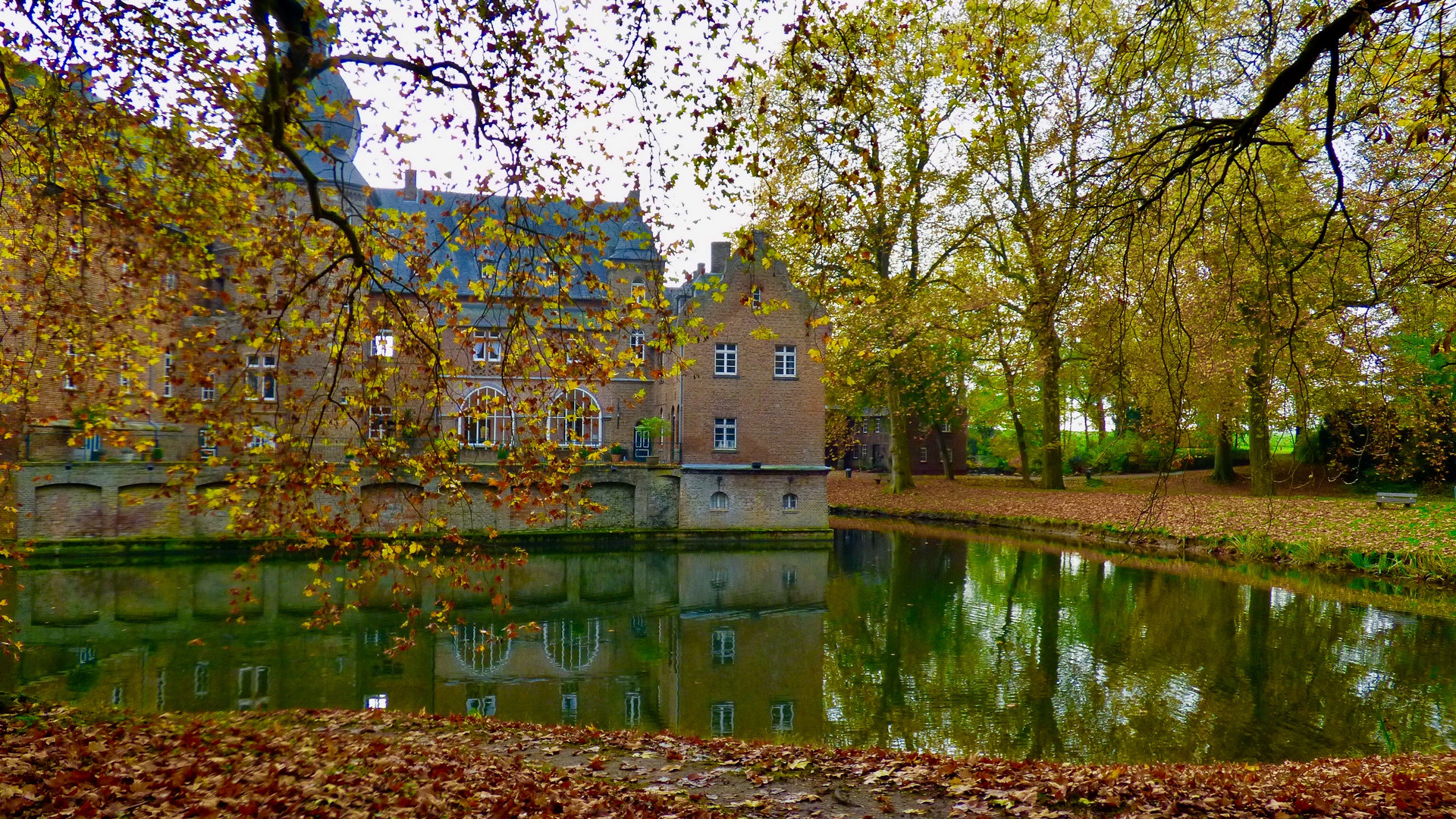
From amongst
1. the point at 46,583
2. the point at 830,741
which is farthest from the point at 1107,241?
the point at 46,583

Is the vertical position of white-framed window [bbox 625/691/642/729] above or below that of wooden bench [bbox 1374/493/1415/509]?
below

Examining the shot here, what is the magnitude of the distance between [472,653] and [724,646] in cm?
336

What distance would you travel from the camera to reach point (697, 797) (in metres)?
4.75

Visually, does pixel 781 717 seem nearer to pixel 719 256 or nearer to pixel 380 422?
pixel 380 422

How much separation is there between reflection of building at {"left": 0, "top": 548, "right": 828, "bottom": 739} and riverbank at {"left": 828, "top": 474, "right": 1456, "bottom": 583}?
5.10 metres

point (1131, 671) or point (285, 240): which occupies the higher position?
point (285, 240)

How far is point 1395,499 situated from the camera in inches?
732

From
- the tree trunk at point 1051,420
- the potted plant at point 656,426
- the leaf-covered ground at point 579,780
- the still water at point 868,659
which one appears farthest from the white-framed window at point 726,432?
the leaf-covered ground at point 579,780

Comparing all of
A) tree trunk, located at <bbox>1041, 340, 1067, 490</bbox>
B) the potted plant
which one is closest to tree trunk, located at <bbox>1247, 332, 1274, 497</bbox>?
tree trunk, located at <bbox>1041, 340, 1067, 490</bbox>

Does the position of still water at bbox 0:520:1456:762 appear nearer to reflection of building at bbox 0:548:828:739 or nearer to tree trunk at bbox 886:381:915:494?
reflection of building at bbox 0:548:828:739

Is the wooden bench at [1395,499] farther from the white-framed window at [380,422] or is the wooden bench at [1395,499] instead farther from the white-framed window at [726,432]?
the white-framed window at [380,422]

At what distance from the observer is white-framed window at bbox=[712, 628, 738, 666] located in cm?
1101

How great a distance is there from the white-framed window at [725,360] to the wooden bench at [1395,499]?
1571 cm

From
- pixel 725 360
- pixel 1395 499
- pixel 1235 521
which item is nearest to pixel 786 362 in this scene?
pixel 725 360
